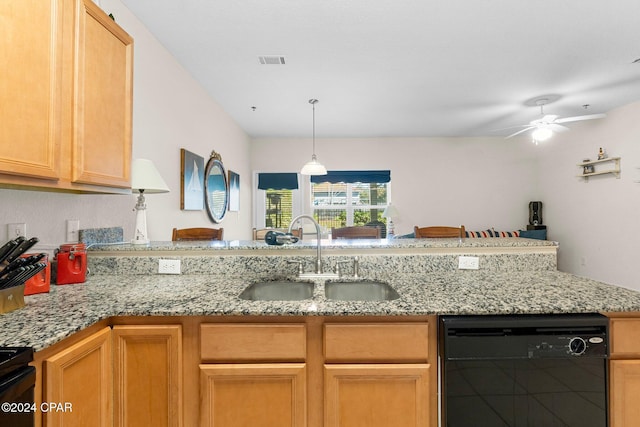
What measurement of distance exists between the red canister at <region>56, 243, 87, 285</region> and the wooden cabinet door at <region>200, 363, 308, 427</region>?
876 mm

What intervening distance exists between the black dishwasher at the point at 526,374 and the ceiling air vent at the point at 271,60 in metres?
2.52

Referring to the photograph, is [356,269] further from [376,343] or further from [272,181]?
[272,181]

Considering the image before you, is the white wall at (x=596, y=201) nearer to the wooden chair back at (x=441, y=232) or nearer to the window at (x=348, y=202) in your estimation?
the window at (x=348, y=202)

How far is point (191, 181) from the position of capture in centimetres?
305

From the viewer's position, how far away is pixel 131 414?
114 cm

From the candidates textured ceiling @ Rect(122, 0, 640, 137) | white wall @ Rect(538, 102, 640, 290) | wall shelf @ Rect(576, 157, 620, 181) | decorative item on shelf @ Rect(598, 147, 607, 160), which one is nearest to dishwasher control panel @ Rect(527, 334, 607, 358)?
textured ceiling @ Rect(122, 0, 640, 137)

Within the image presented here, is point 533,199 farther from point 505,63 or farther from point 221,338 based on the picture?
point 221,338

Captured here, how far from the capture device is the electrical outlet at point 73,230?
1639 mm

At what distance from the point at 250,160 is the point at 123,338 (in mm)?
4830

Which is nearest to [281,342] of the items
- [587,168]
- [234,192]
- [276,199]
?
[234,192]

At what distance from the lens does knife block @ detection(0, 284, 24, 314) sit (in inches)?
A: 42.0

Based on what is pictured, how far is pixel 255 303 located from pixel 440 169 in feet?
17.5

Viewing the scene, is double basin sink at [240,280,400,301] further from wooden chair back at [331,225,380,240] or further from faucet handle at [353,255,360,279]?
wooden chair back at [331,225,380,240]

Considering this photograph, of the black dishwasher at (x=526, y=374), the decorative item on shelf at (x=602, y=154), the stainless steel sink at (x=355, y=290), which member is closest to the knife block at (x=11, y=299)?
the stainless steel sink at (x=355, y=290)
